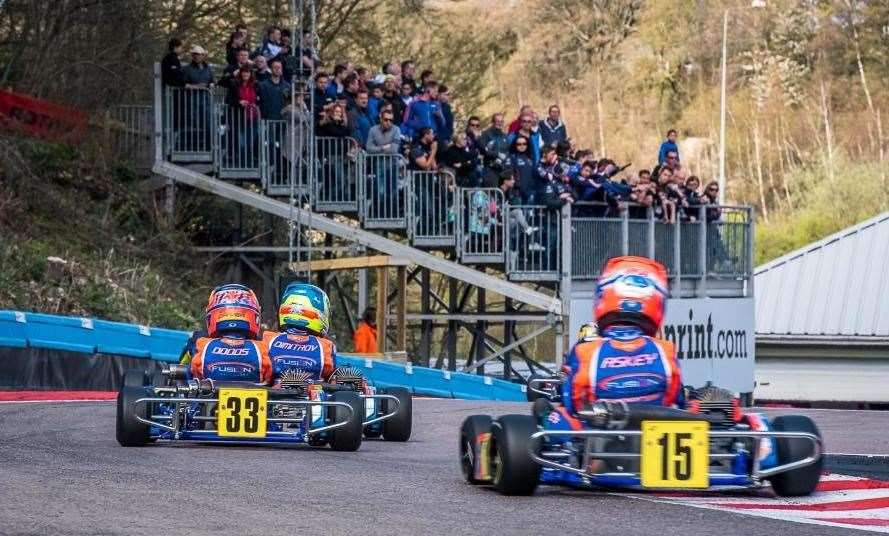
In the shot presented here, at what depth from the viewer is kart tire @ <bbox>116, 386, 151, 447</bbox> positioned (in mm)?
→ 12117

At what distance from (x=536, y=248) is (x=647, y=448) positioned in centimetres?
1686

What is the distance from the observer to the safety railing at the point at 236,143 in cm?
2514

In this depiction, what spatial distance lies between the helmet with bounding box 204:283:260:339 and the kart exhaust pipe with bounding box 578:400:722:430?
461cm

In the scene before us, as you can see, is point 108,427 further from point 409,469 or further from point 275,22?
point 275,22

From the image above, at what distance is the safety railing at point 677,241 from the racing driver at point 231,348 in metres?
12.4

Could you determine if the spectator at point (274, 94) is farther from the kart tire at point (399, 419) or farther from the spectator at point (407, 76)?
the kart tire at point (399, 419)

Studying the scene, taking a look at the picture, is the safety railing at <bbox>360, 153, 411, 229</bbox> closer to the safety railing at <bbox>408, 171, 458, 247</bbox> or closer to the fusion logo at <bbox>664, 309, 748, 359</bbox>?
the safety railing at <bbox>408, 171, 458, 247</bbox>

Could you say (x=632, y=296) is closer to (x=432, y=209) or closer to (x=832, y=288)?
(x=432, y=209)

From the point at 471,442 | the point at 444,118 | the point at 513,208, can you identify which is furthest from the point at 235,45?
the point at 471,442

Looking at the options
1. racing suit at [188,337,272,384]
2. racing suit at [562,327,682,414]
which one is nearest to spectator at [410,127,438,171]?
racing suit at [188,337,272,384]

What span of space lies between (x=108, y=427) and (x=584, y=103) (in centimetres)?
6081

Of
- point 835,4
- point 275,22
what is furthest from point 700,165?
point 275,22

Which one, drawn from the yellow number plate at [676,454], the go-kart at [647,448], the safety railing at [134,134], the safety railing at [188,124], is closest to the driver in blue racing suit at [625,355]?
the go-kart at [647,448]

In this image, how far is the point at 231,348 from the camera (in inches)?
512
